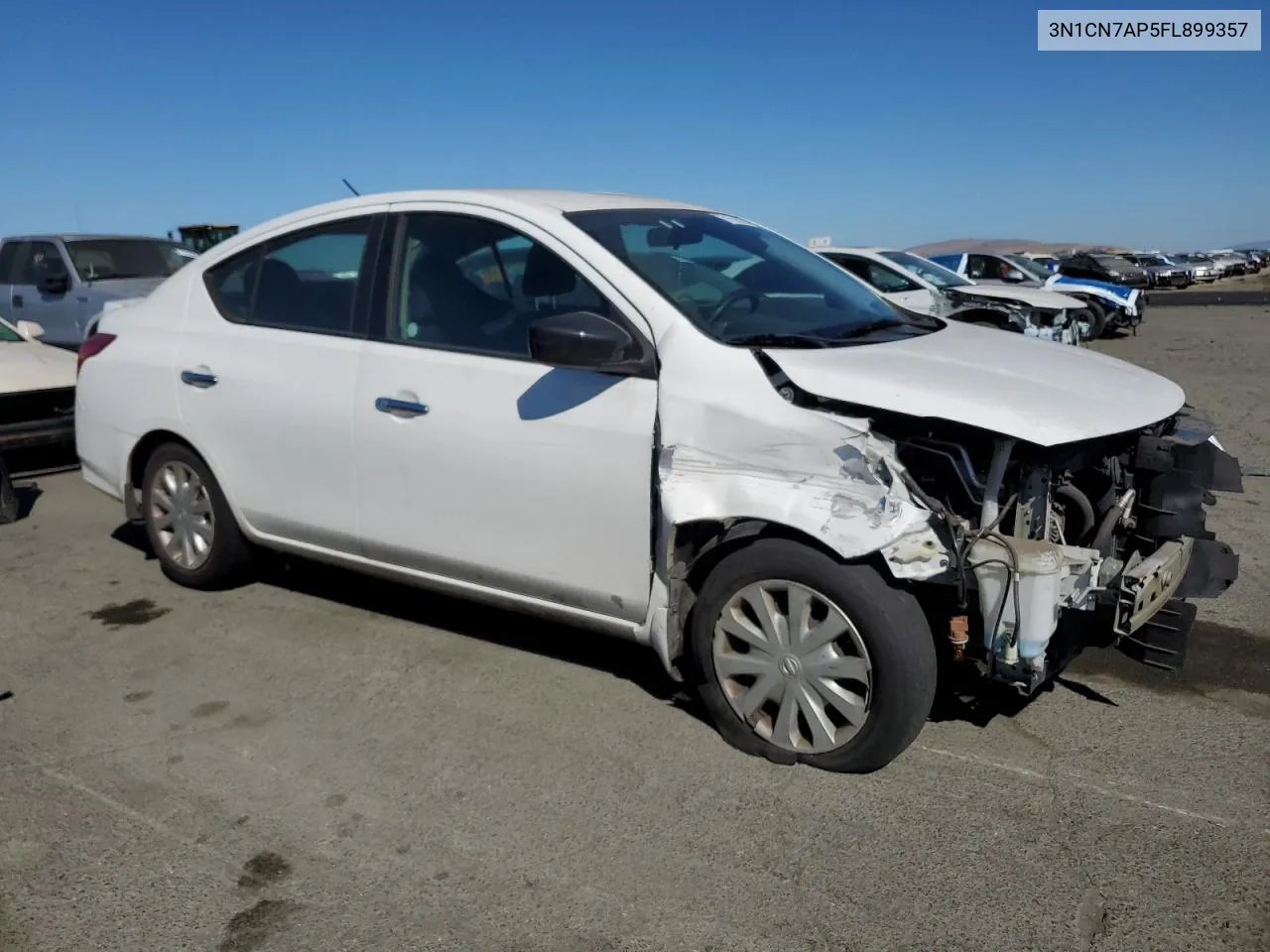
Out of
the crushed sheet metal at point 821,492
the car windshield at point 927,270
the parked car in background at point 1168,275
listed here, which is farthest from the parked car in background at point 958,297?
the parked car in background at point 1168,275

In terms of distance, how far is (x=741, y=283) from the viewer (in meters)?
3.95

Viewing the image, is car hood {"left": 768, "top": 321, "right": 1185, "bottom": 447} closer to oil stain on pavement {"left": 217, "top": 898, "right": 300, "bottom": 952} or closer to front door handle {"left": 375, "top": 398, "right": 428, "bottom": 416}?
front door handle {"left": 375, "top": 398, "right": 428, "bottom": 416}

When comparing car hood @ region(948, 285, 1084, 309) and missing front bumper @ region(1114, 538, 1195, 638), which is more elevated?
car hood @ region(948, 285, 1084, 309)

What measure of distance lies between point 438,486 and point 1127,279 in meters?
33.2

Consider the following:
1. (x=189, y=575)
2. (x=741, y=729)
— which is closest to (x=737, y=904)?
(x=741, y=729)

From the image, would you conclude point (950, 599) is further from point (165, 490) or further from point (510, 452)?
point (165, 490)

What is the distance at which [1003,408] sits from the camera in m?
3.07

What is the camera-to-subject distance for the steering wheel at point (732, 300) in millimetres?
3616

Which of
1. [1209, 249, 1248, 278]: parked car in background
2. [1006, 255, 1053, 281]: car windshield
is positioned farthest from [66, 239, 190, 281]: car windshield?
[1209, 249, 1248, 278]: parked car in background

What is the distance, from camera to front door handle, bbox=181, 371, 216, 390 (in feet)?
15.2

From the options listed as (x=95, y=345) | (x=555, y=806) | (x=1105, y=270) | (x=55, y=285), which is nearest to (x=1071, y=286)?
(x=1105, y=270)

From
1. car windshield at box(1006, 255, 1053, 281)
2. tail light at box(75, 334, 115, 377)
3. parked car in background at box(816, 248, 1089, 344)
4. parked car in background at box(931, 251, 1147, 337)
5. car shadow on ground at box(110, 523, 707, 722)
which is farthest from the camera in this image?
car windshield at box(1006, 255, 1053, 281)

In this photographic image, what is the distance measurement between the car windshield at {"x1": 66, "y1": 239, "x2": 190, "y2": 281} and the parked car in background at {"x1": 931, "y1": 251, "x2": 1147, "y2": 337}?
12.5 m

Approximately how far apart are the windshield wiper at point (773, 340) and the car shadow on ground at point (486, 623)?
1301 mm
